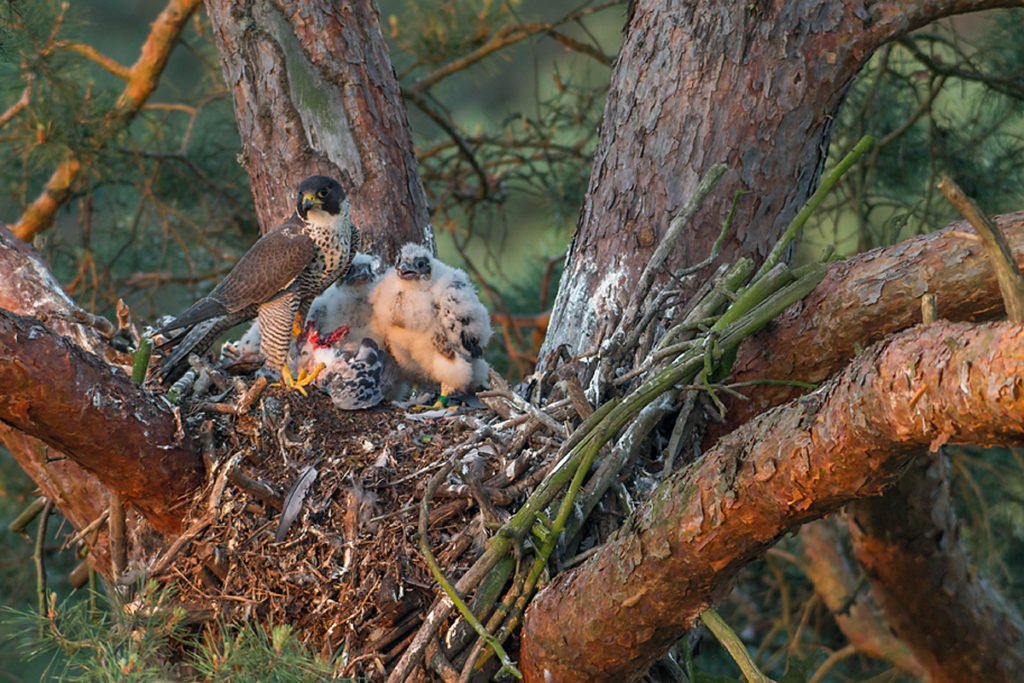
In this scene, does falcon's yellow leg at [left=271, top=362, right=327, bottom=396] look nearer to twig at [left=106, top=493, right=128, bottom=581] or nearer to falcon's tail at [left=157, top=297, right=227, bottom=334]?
→ falcon's tail at [left=157, top=297, right=227, bottom=334]

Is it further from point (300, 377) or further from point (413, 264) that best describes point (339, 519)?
point (413, 264)

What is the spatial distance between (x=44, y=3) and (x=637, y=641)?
3429mm

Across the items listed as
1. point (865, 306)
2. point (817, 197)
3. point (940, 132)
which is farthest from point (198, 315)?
point (940, 132)

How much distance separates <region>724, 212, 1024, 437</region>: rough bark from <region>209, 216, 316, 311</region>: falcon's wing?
59.8 inches

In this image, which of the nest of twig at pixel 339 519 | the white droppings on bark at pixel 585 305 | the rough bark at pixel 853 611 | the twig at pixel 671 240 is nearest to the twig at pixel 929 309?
the nest of twig at pixel 339 519

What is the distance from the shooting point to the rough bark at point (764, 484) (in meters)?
1.24

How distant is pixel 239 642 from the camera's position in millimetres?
1802

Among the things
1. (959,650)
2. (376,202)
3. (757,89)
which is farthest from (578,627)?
(959,650)

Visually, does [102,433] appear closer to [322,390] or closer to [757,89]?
[322,390]

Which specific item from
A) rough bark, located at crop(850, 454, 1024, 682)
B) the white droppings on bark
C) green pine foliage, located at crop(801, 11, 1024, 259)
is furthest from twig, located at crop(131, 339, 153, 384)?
green pine foliage, located at crop(801, 11, 1024, 259)

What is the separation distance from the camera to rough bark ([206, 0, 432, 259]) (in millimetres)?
3334

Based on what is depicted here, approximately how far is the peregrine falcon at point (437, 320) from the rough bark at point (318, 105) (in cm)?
23

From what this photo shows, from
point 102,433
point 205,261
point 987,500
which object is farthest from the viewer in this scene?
point 205,261

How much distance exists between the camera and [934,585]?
3365 millimetres
